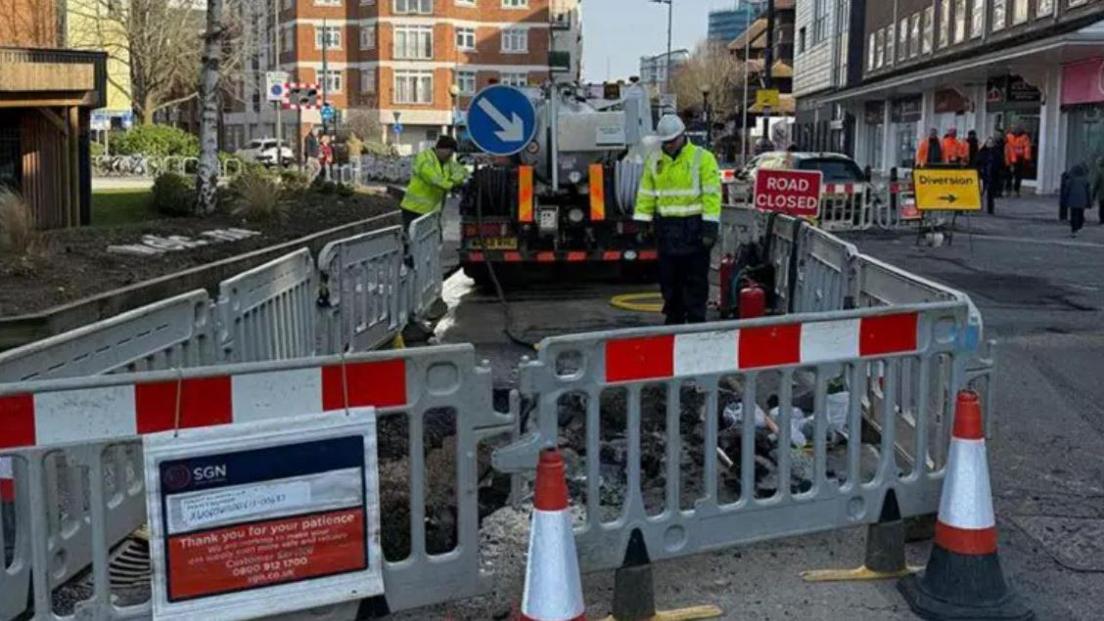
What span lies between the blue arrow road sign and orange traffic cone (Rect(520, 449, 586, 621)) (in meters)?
8.81

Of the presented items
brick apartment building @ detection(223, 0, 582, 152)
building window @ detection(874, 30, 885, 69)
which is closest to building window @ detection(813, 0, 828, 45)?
building window @ detection(874, 30, 885, 69)

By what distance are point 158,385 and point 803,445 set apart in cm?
365

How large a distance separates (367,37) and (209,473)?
272 ft

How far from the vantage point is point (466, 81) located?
275ft

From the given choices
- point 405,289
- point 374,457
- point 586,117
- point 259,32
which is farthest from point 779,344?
point 259,32

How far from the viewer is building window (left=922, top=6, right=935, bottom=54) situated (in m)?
40.5

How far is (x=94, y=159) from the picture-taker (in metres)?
45.2

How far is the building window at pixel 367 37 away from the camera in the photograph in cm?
8281

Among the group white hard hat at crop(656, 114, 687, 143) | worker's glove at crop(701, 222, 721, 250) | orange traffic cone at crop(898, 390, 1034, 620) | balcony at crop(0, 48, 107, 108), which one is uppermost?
balcony at crop(0, 48, 107, 108)

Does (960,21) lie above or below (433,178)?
above

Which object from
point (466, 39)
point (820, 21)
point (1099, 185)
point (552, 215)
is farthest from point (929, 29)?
point (466, 39)

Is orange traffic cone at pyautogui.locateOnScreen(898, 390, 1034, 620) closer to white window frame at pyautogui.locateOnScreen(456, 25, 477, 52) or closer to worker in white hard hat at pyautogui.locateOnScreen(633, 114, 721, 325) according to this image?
worker in white hard hat at pyautogui.locateOnScreen(633, 114, 721, 325)

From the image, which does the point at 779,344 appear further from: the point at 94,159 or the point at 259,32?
the point at 259,32

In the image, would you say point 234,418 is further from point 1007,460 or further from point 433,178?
point 433,178
